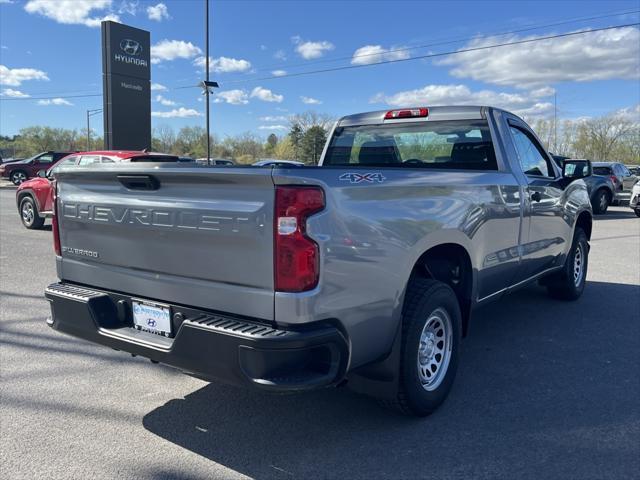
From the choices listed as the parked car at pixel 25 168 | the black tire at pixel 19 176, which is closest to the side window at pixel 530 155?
the parked car at pixel 25 168

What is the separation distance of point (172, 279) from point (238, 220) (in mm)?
594

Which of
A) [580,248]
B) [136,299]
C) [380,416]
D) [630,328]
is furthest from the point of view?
[580,248]

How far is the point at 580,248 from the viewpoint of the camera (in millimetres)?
6414

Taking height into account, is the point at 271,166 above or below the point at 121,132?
below

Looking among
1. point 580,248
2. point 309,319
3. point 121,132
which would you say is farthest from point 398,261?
point 121,132

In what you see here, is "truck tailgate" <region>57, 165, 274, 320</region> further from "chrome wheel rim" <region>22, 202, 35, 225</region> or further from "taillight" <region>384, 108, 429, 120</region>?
"chrome wheel rim" <region>22, 202, 35, 225</region>

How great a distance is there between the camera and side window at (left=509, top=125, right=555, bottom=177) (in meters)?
4.78

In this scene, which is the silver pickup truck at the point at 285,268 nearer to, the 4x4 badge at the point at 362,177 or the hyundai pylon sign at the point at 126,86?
the 4x4 badge at the point at 362,177

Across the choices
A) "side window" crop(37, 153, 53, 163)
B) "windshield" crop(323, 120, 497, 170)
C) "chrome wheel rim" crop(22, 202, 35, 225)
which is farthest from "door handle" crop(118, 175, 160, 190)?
"side window" crop(37, 153, 53, 163)

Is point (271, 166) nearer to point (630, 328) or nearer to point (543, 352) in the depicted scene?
point (543, 352)

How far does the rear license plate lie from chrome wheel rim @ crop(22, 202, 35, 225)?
1048 centimetres

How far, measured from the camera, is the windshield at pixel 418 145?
15.0ft

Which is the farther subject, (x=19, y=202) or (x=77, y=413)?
(x=19, y=202)

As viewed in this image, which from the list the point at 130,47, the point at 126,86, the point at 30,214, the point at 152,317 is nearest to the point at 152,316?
the point at 152,317
